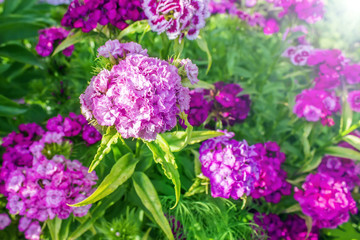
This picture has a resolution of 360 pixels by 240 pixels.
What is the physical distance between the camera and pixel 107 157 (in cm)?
152

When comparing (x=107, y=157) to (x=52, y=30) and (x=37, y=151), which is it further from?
(x=52, y=30)

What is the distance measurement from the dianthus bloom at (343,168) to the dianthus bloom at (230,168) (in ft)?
2.34

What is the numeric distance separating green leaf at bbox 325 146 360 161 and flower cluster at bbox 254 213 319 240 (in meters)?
0.49

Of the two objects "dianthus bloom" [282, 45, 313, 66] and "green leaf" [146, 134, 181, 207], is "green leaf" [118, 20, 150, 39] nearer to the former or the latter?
"green leaf" [146, 134, 181, 207]

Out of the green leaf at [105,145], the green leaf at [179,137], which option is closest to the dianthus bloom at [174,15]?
the green leaf at [179,137]

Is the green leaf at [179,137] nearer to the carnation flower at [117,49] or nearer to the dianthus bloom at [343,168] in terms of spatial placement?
the carnation flower at [117,49]

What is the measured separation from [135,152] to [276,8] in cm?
175

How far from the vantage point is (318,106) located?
1.85 meters

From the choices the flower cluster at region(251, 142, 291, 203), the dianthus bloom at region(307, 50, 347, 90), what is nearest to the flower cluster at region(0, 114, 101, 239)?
the flower cluster at region(251, 142, 291, 203)

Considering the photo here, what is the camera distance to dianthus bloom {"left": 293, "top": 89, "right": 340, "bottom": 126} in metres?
1.85

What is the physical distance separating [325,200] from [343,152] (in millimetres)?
356

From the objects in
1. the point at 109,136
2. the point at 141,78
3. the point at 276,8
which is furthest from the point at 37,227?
the point at 276,8

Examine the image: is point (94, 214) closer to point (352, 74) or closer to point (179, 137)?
point (179, 137)

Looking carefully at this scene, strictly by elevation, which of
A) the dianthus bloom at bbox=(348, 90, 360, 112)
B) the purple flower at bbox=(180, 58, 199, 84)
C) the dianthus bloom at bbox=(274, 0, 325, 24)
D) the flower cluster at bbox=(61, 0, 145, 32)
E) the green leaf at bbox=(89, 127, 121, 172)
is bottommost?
the green leaf at bbox=(89, 127, 121, 172)
